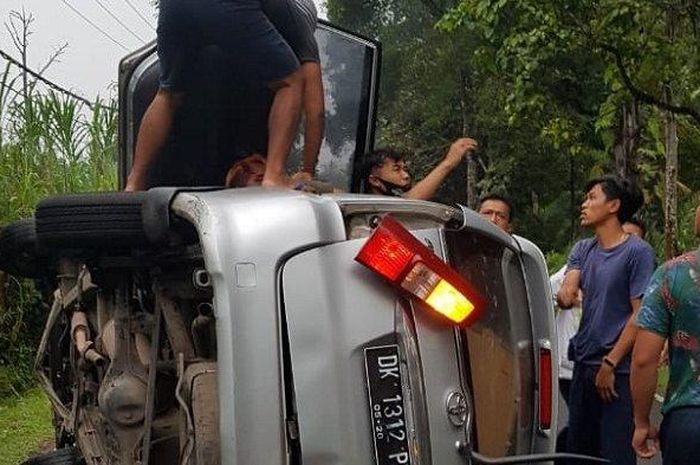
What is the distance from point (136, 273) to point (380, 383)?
3.75 ft

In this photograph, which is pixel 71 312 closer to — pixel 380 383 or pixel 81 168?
pixel 380 383

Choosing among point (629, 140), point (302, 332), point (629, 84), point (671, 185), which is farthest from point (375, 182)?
point (629, 140)

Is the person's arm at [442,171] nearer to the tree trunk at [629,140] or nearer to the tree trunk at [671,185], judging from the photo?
the tree trunk at [671,185]

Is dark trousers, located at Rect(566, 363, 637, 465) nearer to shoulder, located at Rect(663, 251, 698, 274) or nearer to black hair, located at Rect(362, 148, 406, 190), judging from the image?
shoulder, located at Rect(663, 251, 698, 274)

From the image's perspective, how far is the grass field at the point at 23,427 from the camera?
7148 mm

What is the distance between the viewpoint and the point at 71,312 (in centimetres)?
423

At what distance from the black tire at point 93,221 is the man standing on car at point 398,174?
1.69m

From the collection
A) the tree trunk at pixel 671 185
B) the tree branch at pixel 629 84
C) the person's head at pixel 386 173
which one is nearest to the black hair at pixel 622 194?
the person's head at pixel 386 173

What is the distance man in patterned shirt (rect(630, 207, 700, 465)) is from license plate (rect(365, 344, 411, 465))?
1.26m

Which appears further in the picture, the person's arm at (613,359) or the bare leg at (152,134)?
the person's arm at (613,359)

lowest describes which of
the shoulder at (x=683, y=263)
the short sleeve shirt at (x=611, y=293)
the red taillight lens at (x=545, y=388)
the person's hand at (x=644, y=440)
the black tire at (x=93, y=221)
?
the person's hand at (x=644, y=440)

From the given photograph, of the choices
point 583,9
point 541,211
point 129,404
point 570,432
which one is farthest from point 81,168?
point 541,211

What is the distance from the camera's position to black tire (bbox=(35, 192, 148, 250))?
319 centimetres

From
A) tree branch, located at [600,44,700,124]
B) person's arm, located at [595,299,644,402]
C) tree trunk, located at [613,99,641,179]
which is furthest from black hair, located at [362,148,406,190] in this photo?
tree trunk, located at [613,99,641,179]
